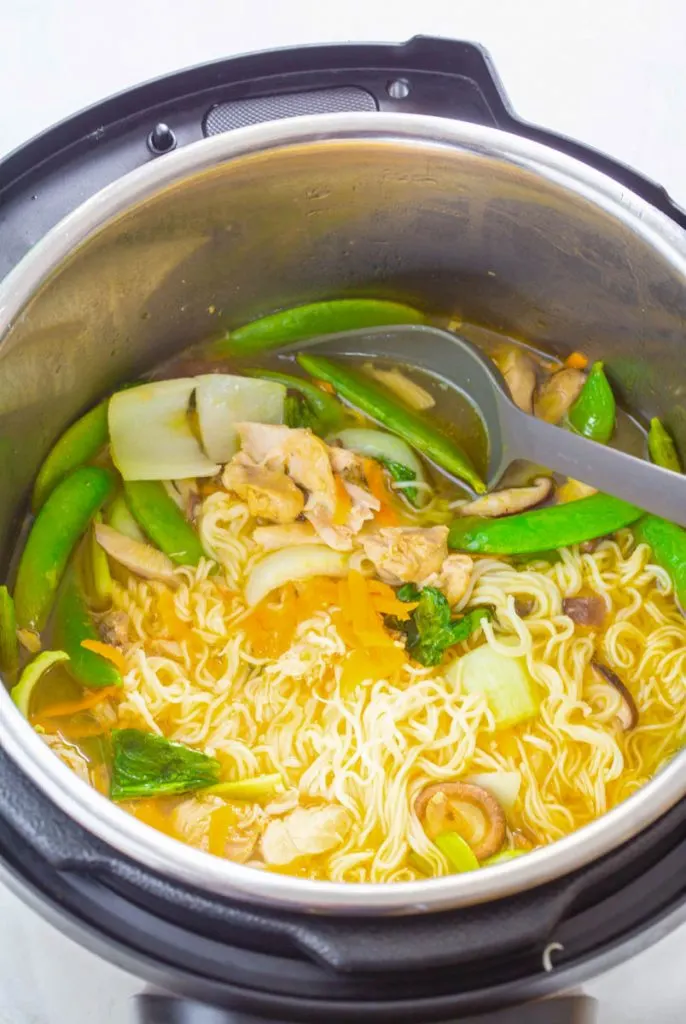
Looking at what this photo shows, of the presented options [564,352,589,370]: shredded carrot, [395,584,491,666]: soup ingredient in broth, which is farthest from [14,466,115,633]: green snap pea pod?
[564,352,589,370]: shredded carrot

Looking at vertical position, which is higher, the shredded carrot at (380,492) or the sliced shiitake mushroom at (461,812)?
the shredded carrot at (380,492)

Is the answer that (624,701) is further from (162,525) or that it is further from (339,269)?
(339,269)

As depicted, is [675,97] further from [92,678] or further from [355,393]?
[92,678]

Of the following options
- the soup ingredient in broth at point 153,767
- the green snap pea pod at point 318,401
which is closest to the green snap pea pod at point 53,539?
the soup ingredient in broth at point 153,767

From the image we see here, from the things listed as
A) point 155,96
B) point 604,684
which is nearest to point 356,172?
point 155,96

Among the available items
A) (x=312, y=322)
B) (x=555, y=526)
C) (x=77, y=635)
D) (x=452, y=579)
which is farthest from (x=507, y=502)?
(x=77, y=635)

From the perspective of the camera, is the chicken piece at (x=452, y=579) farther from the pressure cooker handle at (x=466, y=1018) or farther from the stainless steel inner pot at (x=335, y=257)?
the pressure cooker handle at (x=466, y=1018)
